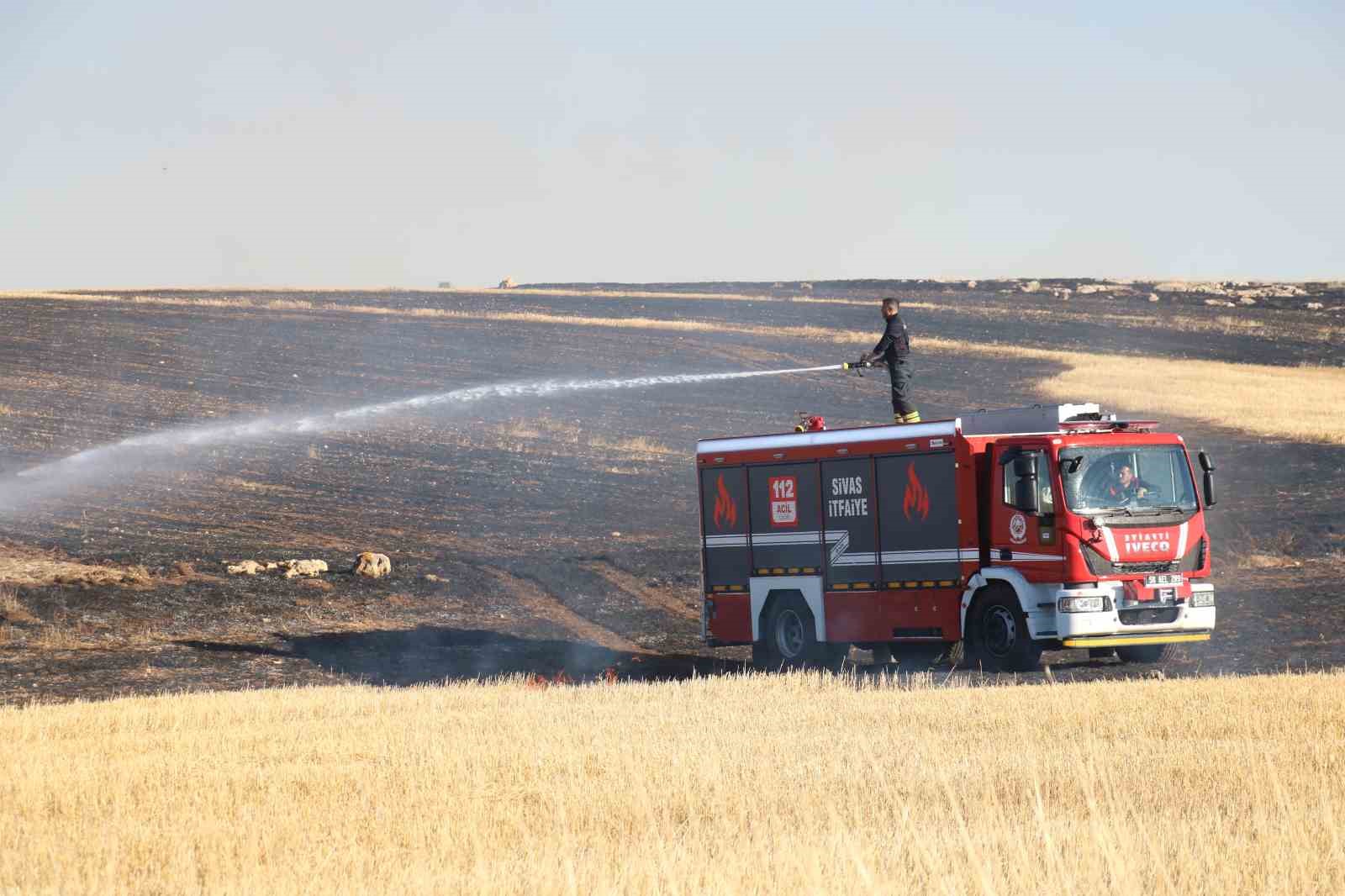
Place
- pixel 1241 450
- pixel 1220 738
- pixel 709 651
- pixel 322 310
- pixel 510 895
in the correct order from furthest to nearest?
1. pixel 322 310
2. pixel 1241 450
3. pixel 709 651
4. pixel 1220 738
5. pixel 510 895

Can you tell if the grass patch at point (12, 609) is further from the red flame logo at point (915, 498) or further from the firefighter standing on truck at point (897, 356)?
the red flame logo at point (915, 498)

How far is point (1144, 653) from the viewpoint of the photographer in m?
21.4

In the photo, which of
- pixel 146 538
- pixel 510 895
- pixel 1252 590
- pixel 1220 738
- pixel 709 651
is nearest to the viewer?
pixel 510 895

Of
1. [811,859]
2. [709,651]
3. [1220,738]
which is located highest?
[811,859]

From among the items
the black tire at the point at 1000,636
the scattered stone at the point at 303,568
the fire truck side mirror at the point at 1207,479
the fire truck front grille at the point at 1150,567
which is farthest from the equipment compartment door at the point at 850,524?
the scattered stone at the point at 303,568

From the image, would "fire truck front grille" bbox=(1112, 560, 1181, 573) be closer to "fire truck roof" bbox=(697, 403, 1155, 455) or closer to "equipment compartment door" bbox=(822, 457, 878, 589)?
"fire truck roof" bbox=(697, 403, 1155, 455)

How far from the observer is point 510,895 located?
8.29 metres

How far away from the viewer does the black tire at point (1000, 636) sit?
19688 mm

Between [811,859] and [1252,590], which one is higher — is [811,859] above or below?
above

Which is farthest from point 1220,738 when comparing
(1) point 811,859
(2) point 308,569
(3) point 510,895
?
(2) point 308,569

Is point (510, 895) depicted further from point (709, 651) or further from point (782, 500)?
point (709, 651)

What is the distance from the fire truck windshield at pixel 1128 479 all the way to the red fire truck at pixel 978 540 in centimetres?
2

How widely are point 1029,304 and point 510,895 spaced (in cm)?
7858

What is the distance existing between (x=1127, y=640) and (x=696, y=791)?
31.2 ft
